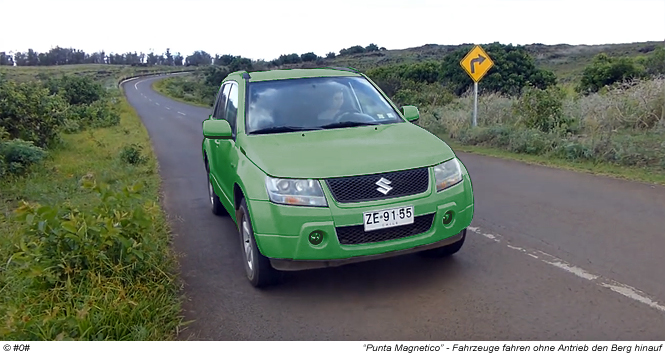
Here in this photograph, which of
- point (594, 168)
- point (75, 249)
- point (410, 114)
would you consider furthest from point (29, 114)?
point (594, 168)

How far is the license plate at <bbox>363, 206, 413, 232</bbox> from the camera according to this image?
163 inches

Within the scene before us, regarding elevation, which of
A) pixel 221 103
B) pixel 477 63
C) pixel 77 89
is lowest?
pixel 221 103

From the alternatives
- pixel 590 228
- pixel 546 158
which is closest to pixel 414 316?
pixel 590 228

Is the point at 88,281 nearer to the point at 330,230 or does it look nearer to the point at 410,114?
the point at 330,230

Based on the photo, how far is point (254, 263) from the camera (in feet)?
15.0

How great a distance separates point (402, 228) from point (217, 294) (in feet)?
5.36

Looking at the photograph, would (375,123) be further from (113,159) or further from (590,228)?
(113,159)

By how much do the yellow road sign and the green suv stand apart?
8.84 meters

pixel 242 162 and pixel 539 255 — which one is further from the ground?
pixel 242 162

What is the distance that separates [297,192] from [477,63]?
1042cm

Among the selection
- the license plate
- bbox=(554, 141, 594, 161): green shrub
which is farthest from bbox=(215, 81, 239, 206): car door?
bbox=(554, 141, 594, 161): green shrub

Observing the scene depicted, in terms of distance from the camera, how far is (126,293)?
4.14 m

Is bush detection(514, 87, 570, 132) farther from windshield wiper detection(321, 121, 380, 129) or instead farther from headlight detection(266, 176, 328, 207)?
headlight detection(266, 176, 328, 207)
